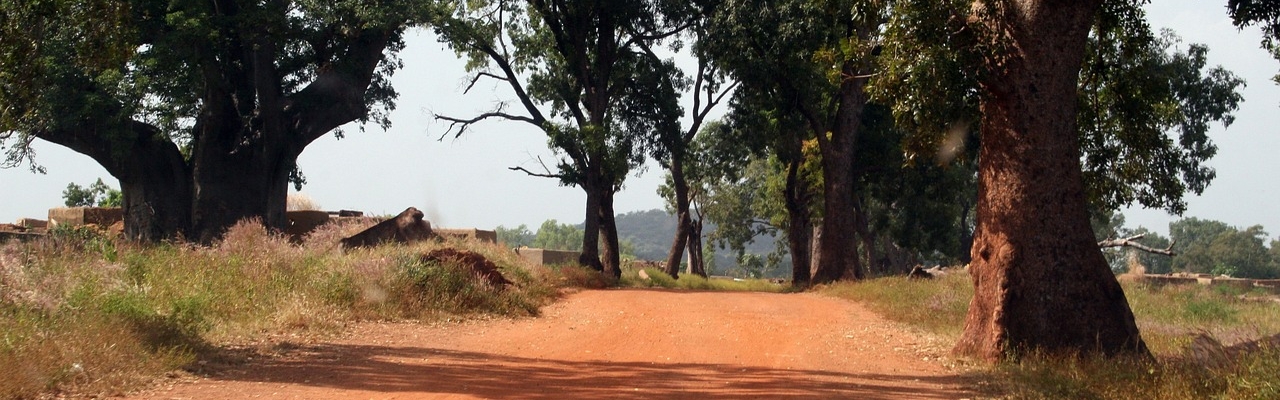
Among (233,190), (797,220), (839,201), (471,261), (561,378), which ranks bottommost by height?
(561,378)

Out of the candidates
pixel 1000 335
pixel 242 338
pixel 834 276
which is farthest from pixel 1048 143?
pixel 834 276

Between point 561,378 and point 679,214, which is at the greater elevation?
point 679,214

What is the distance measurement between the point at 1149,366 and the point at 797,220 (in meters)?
23.3

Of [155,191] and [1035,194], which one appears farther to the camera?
[155,191]

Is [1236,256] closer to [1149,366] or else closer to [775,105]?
[775,105]

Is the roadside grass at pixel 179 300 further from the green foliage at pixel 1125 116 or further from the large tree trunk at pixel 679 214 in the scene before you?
the large tree trunk at pixel 679 214

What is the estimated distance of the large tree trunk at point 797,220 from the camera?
31453 mm

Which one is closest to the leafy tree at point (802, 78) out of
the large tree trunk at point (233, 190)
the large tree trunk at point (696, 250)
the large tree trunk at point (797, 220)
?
the large tree trunk at point (797, 220)

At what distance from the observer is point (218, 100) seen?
28.0 m

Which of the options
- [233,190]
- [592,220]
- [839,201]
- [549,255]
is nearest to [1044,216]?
[839,201]

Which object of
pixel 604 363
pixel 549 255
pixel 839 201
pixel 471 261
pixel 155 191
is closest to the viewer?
pixel 604 363

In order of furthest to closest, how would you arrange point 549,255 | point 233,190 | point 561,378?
1. point 549,255
2. point 233,190
3. point 561,378

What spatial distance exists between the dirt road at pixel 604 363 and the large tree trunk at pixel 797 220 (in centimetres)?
1593

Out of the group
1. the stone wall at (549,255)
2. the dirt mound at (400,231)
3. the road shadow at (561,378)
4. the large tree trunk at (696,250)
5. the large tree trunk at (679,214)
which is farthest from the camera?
the large tree trunk at (696,250)
